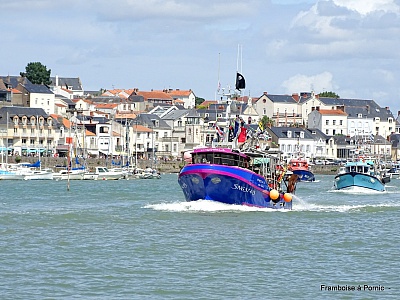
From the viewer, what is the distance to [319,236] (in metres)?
47.4

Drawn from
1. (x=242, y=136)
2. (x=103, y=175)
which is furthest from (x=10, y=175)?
(x=242, y=136)

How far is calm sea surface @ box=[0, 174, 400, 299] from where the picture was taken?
109 ft

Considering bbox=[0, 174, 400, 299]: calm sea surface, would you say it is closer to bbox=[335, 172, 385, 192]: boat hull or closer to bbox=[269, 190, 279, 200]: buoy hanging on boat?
bbox=[269, 190, 279, 200]: buoy hanging on boat

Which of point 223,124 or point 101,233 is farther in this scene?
point 223,124

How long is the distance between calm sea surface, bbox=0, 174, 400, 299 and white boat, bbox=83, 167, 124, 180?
6304 cm

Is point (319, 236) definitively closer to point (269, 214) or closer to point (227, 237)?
point (227, 237)

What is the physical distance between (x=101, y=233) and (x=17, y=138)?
108497mm

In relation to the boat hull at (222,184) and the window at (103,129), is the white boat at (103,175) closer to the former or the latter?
the window at (103,129)

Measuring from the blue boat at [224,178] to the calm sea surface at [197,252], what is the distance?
22.3 inches

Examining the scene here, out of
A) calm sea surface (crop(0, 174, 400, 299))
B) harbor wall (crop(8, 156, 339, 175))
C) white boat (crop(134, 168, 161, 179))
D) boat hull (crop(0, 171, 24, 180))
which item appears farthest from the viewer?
harbor wall (crop(8, 156, 339, 175))

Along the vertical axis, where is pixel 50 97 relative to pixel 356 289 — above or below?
above

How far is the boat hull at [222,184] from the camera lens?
54.2 m

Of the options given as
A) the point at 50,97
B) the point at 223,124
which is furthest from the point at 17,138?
the point at 223,124

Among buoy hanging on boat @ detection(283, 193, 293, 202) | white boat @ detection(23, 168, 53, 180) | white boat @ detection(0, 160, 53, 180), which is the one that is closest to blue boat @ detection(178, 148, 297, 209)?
buoy hanging on boat @ detection(283, 193, 293, 202)
